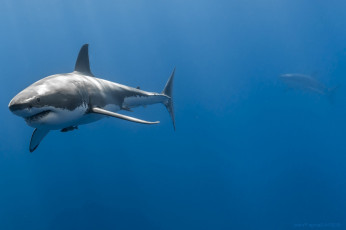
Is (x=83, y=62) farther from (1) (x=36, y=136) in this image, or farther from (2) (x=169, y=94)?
(2) (x=169, y=94)

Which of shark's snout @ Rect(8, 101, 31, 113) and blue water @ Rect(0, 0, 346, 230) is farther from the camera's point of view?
blue water @ Rect(0, 0, 346, 230)

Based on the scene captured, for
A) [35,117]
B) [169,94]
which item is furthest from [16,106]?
[169,94]

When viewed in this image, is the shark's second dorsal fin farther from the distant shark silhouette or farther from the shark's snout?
the distant shark silhouette

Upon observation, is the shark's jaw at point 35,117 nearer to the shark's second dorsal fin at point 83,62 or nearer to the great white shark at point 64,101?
the great white shark at point 64,101

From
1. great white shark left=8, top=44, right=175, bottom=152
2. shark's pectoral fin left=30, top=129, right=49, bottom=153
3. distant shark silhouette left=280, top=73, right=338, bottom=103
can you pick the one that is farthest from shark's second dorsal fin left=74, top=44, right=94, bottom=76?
distant shark silhouette left=280, top=73, right=338, bottom=103

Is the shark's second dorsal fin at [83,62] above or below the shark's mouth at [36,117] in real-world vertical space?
above

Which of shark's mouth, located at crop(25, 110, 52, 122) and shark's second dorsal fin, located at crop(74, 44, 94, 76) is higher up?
shark's second dorsal fin, located at crop(74, 44, 94, 76)

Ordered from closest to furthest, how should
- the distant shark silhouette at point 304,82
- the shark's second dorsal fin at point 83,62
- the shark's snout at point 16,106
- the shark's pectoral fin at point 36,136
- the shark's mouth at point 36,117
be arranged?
1. the shark's snout at point 16,106
2. the shark's mouth at point 36,117
3. the shark's pectoral fin at point 36,136
4. the shark's second dorsal fin at point 83,62
5. the distant shark silhouette at point 304,82

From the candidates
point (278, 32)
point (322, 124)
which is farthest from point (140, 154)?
point (278, 32)

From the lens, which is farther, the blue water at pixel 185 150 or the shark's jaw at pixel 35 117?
the blue water at pixel 185 150

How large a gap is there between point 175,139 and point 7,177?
1716 cm

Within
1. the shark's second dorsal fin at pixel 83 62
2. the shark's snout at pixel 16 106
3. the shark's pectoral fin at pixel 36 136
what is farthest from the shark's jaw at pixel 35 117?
the shark's second dorsal fin at pixel 83 62

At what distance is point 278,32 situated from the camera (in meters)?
59.2

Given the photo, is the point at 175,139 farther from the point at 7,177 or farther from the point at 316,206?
the point at 7,177
